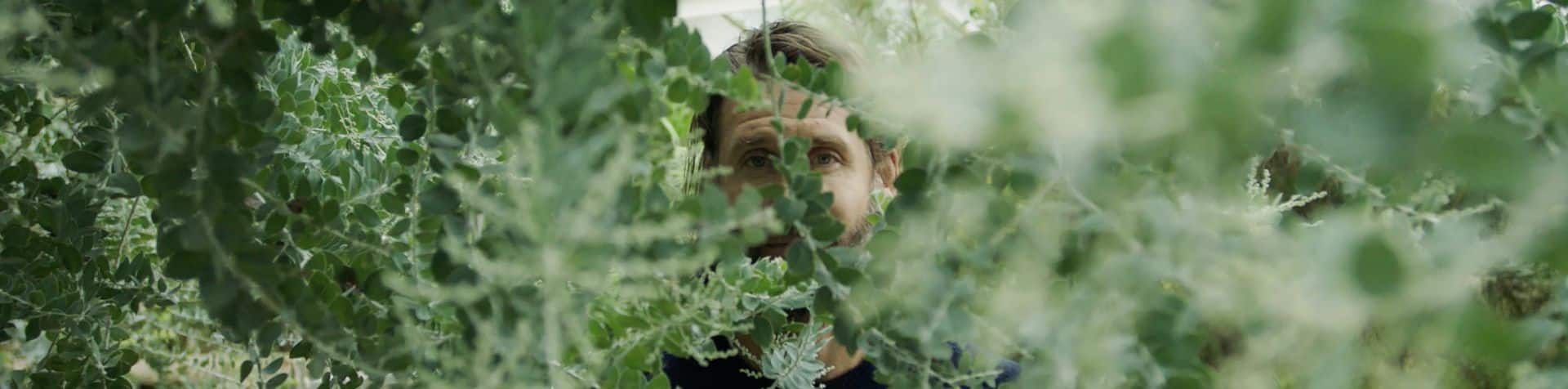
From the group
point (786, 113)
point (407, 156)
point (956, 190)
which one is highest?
point (786, 113)

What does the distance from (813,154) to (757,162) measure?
2.5 inches

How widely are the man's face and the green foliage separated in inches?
7.9

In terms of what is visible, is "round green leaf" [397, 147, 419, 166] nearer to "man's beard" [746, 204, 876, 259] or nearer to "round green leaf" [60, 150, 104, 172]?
"round green leaf" [60, 150, 104, 172]

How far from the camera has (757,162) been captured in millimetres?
871

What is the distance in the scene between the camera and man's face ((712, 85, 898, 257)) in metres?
0.80

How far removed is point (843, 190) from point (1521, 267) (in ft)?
1.53

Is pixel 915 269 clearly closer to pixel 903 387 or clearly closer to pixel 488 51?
pixel 903 387

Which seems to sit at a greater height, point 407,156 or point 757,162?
point 757,162

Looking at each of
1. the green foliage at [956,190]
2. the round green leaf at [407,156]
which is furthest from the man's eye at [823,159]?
the round green leaf at [407,156]

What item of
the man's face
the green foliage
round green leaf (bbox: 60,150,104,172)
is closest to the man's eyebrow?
the man's face

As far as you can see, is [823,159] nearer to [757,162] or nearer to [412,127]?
[757,162]

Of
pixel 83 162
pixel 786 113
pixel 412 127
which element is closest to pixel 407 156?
pixel 412 127

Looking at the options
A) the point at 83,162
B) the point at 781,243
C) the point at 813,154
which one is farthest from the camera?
the point at 781,243

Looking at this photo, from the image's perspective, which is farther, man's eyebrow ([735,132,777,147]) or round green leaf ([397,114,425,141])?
man's eyebrow ([735,132,777,147])
